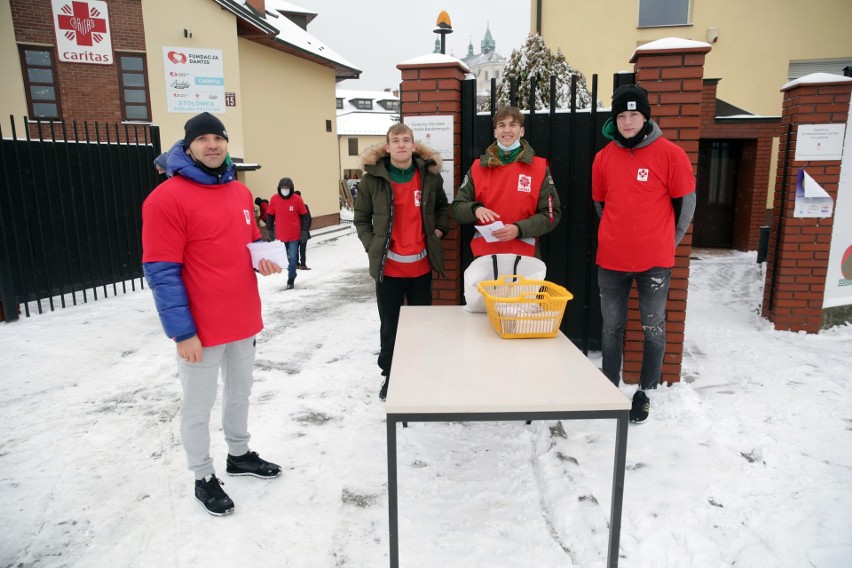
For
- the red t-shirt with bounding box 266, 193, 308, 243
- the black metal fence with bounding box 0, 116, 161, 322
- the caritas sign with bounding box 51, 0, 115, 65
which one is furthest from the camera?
the caritas sign with bounding box 51, 0, 115, 65

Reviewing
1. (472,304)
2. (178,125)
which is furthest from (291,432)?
(178,125)

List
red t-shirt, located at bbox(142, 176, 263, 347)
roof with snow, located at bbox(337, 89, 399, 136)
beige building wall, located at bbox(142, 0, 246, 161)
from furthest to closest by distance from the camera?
roof with snow, located at bbox(337, 89, 399, 136) < beige building wall, located at bbox(142, 0, 246, 161) < red t-shirt, located at bbox(142, 176, 263, 347)

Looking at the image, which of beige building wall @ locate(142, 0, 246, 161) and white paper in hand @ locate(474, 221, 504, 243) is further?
beige building wall @ locate(142, 0, 246, 161)

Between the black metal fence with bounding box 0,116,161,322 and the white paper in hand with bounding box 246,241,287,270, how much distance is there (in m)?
4.93

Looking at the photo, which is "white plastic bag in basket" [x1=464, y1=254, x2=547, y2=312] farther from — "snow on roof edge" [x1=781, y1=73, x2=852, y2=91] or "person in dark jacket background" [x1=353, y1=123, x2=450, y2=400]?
"snow on roof edge" [x1=781, y1=73, x2=852, y2=91]

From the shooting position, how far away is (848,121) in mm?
5109

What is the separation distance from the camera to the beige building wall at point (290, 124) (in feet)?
49.6

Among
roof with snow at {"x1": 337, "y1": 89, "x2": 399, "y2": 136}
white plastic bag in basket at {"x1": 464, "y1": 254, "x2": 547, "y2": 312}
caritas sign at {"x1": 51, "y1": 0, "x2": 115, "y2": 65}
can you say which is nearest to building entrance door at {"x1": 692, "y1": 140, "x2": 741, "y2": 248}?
white plastic bag in basket at {"x1": 464, "y1": 254, "x2": 547, "y2": 312}

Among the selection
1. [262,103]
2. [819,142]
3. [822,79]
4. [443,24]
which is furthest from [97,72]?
[819,142]

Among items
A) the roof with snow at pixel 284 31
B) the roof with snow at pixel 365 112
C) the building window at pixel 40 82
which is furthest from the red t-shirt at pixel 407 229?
the roof with snow at pixel 365 112

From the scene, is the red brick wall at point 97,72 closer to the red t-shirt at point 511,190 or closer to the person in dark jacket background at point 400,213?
the person in dark jacket background at point 400,213

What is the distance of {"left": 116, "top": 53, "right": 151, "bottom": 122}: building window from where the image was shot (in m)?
12.5

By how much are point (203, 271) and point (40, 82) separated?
12663mm

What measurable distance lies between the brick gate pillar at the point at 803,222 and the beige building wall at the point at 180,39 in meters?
11.1
